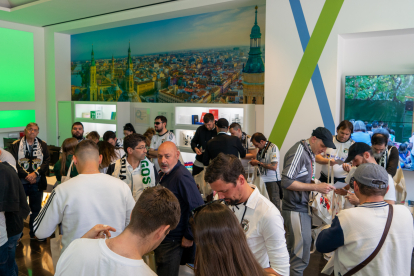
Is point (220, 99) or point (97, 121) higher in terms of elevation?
point (220, 99)

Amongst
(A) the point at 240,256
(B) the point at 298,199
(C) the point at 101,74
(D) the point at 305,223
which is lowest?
(D) the point at 305,223

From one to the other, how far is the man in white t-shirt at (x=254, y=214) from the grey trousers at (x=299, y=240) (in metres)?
1.23

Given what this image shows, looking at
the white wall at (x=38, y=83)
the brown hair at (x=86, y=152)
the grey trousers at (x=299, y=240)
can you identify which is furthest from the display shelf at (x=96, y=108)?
the grey trousers at (x=299, y=240)

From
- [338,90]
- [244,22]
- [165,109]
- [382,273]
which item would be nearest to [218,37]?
[244,22]

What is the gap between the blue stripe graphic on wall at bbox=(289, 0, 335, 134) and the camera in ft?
17.0

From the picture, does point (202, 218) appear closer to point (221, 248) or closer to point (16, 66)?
point (221, 248)

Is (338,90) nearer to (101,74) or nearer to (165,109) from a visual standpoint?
(165,109)

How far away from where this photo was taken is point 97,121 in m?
8.52

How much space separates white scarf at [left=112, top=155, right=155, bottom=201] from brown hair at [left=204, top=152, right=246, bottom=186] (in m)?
1.47

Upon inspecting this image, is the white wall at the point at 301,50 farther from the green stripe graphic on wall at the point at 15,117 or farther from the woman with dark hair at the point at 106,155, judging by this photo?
the green stripe graphic on wall at the point at 15,117

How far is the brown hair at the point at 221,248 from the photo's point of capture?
1221 millimetres

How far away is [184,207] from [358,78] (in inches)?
149

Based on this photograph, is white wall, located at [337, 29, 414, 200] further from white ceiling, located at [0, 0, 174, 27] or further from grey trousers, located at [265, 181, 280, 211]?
white ceiling, located at [0, 0, 174, 27]

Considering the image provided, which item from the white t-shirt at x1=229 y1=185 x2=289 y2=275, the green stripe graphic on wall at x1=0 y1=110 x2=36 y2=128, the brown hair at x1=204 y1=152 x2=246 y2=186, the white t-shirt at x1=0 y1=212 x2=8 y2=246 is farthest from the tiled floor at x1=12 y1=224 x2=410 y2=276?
the green stripe graphic on wall at x1=0 y1=110 x2=36 y2=128
